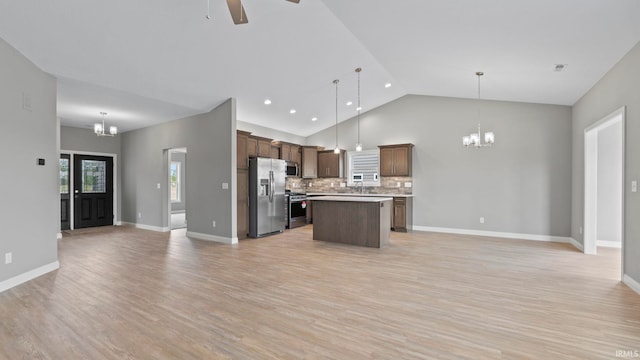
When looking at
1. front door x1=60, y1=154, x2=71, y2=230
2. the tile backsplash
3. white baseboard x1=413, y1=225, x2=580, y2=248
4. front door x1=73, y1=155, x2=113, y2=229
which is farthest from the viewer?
the tile backsplash

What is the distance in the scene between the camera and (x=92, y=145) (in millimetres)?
7789

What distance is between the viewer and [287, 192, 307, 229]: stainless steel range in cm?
767

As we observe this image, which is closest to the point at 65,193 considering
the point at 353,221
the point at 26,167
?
the point at 26,167

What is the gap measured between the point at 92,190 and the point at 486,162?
999 centimetres

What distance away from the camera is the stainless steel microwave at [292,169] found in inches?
321

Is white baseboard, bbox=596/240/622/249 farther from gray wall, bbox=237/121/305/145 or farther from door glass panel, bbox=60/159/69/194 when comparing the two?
door glass panel, bbox=60/159/69/194

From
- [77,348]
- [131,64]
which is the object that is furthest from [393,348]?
[131,64]

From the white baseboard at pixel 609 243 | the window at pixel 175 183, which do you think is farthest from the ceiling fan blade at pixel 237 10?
the window at pixel 175 183

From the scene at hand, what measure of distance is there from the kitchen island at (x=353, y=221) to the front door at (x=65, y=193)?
Result: 6.34 meters

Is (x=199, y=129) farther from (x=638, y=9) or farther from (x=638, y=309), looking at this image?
(x=638, y=309)


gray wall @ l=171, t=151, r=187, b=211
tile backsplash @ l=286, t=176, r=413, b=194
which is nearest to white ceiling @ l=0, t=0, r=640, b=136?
tile backsplash @ l=286, t=176, r=413, b=194

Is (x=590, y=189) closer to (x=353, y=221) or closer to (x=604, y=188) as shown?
(x=604, y=188)

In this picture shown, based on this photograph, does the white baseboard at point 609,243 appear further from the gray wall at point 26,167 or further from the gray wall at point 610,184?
the gray wall at point 26,167

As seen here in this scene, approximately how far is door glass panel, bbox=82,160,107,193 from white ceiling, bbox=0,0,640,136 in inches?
86.6
